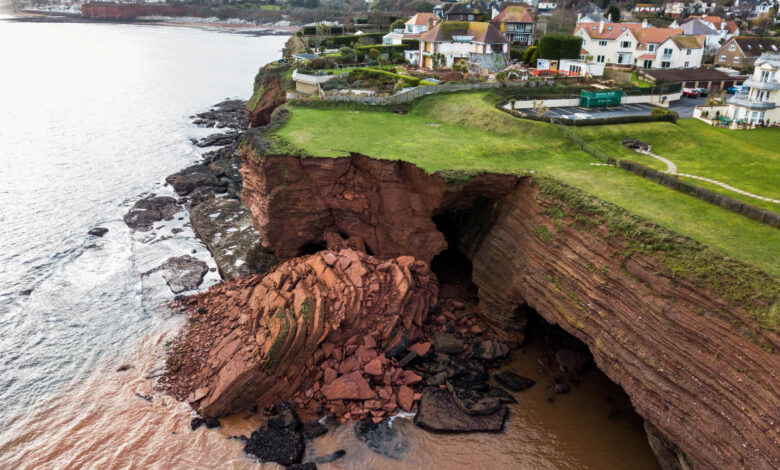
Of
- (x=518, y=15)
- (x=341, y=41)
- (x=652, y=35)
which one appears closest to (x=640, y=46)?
(x=652, y=35)

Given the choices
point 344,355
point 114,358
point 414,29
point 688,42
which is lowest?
point 114,358

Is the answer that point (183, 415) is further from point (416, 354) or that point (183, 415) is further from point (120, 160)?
point (120, 160)

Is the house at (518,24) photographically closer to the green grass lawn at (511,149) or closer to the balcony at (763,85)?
the green grass lawn at (511,149)

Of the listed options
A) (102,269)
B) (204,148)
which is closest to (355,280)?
(102,269)

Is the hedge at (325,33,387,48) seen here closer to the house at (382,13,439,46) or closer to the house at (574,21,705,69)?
the house at (382,13,439,46)

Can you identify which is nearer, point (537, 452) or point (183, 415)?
point (537, 452)

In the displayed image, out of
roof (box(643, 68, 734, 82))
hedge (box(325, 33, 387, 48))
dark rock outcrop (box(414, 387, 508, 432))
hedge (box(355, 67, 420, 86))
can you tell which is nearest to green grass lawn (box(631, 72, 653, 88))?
roof (box(643, 68, 734, 82))

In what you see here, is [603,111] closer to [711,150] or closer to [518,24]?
[711,150]
